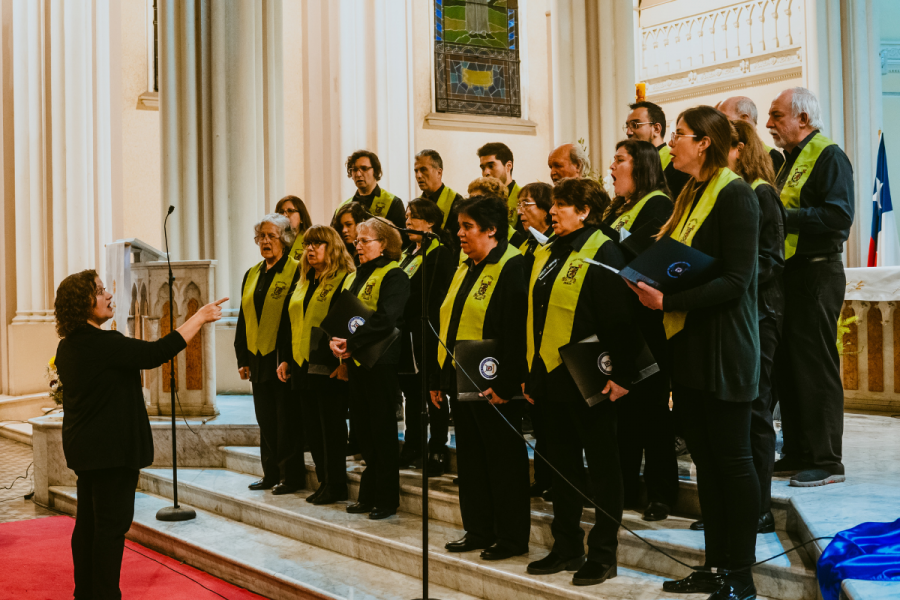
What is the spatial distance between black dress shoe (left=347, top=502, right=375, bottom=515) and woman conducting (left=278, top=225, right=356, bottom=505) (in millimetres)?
250

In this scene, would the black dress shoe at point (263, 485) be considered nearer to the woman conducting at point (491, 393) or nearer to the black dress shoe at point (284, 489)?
the black dress shoe at point (284, 489)

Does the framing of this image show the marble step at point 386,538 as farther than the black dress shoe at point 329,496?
No

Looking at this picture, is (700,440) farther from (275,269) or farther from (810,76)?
(810,76)

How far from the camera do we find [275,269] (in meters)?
5.25

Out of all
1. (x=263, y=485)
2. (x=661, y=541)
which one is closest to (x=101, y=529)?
(x=263, y=485)

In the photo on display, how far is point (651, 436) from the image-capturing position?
3.61m

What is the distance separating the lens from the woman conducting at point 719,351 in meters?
2.75

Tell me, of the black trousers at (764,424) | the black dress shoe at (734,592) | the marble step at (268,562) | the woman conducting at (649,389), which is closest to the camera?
the black dress shoe at (734,592)

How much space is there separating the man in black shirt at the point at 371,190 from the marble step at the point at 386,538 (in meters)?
1.80

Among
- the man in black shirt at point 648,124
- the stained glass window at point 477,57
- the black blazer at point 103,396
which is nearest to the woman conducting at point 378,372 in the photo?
the black blazer at point 103,396

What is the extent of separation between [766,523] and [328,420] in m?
2.39

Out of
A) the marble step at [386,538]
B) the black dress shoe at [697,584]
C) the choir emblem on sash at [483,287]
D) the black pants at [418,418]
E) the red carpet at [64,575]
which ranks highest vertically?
the choir emblem on sash at [483,287]

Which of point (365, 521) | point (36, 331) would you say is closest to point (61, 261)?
point (36, 331)

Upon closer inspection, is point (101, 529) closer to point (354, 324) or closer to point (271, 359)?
point (354, 324)
